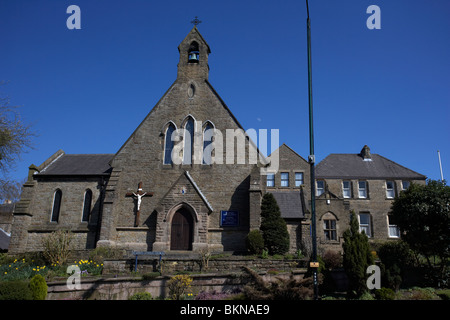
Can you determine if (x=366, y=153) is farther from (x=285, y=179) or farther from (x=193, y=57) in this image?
(x=193, y=57)

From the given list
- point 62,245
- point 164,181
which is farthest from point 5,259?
point 164,181

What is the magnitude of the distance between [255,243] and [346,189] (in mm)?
22105

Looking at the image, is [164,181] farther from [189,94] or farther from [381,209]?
[381,209]

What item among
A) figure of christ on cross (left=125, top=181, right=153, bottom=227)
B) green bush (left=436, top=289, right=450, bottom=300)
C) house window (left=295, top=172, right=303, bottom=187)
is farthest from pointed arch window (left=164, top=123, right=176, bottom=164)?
house window (left=295, top=172, right=303, bottom=187)

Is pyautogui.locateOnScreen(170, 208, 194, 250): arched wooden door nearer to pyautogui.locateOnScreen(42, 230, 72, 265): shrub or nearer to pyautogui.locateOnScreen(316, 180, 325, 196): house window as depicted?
pyautogui.locateOnScreen(42, 230, 72, 265): shrub

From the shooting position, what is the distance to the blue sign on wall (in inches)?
890

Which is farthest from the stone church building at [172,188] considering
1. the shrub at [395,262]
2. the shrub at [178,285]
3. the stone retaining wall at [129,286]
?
the shrub at [178,285]

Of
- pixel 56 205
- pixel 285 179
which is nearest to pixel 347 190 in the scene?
pixel 285 179

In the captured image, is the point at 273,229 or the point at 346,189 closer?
the point at 273,229

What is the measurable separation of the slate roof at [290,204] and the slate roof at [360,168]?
1390 centimetres

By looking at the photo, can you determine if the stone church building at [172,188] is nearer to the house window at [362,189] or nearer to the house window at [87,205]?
the house window at [87,205]

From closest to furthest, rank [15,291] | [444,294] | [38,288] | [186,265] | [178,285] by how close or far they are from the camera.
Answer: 1. [15,291]
2. [38,288]
3. [178,285]
4. [444,294]
5. [186,265]

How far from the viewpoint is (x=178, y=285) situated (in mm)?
13258

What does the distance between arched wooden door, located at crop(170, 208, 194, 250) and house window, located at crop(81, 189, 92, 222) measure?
689 cm
